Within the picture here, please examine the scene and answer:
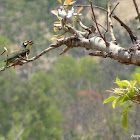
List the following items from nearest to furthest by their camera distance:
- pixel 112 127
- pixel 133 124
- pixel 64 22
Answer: pixel 64 22, pixel 133 124, pixel 112 127

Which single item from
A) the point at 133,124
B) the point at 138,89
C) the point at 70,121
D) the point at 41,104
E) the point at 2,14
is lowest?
the point at 70,121

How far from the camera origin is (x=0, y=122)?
1050cm

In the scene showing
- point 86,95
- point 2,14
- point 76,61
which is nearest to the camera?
point 86,95

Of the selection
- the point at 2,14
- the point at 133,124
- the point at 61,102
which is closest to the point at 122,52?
the point at 133,124

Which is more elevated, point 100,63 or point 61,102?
point 100,63

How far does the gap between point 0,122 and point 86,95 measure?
3194 millimetres

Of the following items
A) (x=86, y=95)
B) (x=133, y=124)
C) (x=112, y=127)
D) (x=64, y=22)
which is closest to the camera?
(x=64, y=22)

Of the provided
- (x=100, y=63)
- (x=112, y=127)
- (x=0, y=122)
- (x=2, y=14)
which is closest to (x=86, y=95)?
(x=100, y=63)

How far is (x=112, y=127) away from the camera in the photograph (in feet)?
26.2

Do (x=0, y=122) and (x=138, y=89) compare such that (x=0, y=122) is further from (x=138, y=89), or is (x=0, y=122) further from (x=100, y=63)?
(x=138, y=89)

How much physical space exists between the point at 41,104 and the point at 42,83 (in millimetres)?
877

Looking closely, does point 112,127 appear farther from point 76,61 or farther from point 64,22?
point 64,22

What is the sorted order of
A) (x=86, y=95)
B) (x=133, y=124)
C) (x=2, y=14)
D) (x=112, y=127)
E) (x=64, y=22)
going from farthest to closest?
1. (x=2, y=14)
2. (x=86, y=95)
3. (x=112, y=127)
4. (x=133, y=124)
5. (x=64, y=22)

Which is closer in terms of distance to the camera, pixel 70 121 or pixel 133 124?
pixel 133 124
